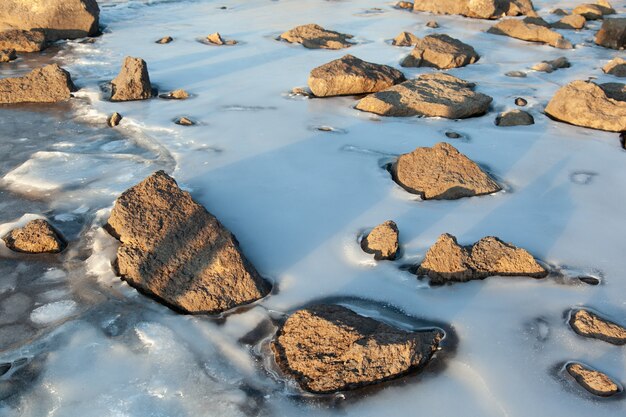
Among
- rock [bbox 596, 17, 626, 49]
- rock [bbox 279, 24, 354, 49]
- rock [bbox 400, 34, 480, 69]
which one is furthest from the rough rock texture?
rock [bbox 596, 17, 626, 49]

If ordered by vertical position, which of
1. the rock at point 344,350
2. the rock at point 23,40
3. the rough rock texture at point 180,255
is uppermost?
the rock at point 23,40

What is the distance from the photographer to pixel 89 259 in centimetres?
326

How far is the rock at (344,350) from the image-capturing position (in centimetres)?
246

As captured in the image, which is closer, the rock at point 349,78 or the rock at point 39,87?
the rock at point 39,87

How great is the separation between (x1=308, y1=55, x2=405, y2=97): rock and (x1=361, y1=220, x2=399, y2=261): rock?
273 cm

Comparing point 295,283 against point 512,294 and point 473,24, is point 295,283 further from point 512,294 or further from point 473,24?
point 473,24

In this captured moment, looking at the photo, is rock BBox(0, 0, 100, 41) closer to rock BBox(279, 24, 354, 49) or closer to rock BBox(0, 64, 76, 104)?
rock BBox(0, 64, 76, 104)

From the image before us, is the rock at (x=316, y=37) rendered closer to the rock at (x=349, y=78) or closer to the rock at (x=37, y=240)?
the rock at (x=349, y=78)

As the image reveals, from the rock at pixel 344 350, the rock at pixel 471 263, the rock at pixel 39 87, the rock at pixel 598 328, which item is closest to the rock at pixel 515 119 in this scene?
the rock at pixel 471 263

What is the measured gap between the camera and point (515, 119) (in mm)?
5172

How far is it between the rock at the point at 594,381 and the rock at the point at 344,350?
0.61m

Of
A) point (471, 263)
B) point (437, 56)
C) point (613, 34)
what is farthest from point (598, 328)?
point (613, 34)

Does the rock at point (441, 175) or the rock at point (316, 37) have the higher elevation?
the rock at point (316, 37)

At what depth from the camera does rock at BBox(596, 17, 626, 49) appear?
775 cm
